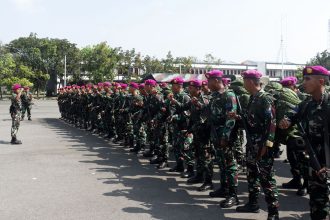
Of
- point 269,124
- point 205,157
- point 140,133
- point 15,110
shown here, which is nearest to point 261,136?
point 269,124

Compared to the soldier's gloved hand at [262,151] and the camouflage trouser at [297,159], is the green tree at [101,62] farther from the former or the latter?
the soldier's gloved hand at [262,151]

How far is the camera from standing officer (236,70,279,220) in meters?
4.83

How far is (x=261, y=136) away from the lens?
4926 mm

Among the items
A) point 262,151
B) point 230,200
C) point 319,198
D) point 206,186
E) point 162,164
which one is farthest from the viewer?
point 162,164

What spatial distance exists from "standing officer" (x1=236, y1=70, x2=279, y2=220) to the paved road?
533 mm

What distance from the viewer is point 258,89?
16.6ft

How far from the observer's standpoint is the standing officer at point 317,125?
4043 millimetres

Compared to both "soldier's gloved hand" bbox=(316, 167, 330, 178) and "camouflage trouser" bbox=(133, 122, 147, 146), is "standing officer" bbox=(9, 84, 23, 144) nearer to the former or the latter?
"camouflage trouser" bbox=(133, 122, 147, 146)

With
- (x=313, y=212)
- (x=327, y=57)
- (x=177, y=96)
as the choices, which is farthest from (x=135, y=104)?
(x=327, y=57)

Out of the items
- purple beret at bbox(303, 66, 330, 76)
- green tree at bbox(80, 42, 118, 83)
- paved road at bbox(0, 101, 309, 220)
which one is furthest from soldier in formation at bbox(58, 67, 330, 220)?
green tree at bbox(80, 42, 118, 83)

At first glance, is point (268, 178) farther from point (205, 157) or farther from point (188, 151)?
point (188, 151)

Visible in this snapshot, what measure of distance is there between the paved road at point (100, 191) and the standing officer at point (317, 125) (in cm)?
117

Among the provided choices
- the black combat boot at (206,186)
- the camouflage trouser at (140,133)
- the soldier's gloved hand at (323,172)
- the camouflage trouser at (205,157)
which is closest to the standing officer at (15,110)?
the camouflage trouser at (140,133)

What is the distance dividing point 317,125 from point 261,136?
0.95 m
